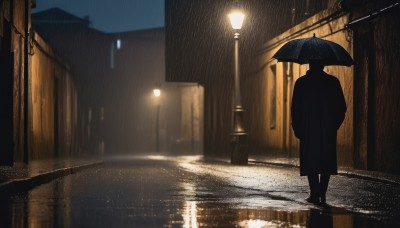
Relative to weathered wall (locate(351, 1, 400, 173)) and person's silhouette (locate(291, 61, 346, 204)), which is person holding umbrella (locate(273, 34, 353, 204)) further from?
weathered wall (locate(351, 1, 400, 173))

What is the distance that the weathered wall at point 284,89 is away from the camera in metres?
18.6

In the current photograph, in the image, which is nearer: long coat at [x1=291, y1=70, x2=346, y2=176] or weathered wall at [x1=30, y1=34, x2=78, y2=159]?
long coat at [x1=291, y1=70, x2=346, y2=176]

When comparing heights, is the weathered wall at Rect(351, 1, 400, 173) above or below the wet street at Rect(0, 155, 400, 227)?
above

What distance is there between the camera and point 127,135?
65.6 meters

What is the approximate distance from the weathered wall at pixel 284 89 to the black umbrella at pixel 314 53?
26.5 feet

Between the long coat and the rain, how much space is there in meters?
0.04

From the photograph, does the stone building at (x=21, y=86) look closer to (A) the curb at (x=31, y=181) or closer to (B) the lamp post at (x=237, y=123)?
(A) the curb at (x=31, y=181)

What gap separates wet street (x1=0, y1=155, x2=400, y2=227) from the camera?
6844mm

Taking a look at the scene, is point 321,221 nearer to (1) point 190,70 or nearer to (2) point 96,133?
(1) point 190,70

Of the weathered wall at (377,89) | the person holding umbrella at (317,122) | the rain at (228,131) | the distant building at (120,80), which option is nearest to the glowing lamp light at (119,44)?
the distant building at (120,80)

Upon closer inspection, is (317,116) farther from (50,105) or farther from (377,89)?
(50,105)

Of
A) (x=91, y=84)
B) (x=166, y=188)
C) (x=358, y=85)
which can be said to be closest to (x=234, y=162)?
(x=358, y=85)

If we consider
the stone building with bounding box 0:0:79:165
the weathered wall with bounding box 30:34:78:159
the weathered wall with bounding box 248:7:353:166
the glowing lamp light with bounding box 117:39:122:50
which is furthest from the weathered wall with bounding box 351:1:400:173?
the glowing lamp light with bounding box 117:39:122:50

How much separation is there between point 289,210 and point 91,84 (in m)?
54.2
